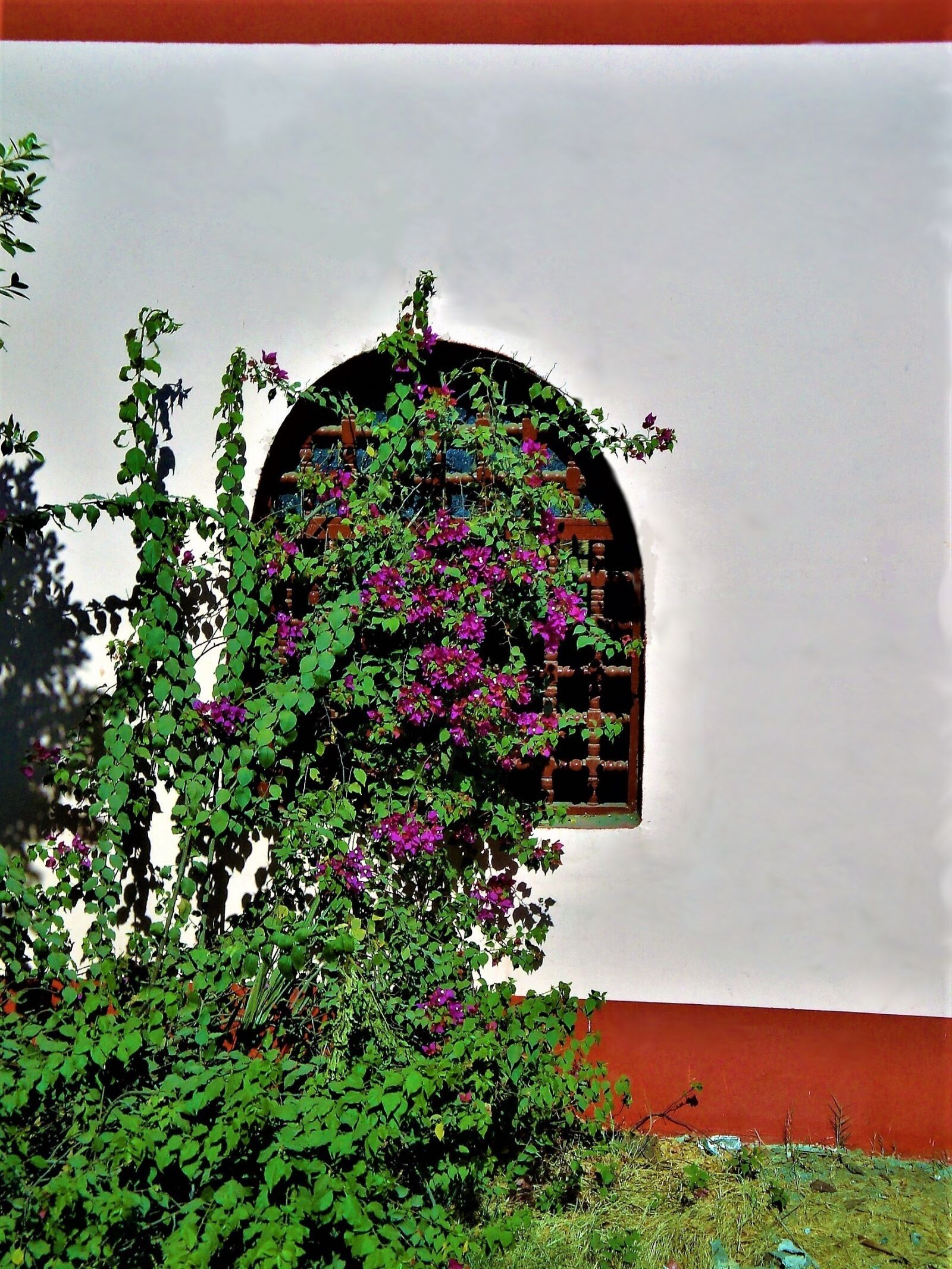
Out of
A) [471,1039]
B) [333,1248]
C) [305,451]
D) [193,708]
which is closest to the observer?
[333,1248]

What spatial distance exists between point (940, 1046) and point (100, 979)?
257 cm

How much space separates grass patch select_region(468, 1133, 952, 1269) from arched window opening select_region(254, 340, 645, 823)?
1.07 metres

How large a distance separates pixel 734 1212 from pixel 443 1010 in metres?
1.02

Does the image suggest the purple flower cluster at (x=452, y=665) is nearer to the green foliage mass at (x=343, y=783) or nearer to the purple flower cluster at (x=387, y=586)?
the green foliage mass at (x=343, y=783)

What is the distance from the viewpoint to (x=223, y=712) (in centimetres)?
301

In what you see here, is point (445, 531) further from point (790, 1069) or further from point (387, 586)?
point (790, 1069)

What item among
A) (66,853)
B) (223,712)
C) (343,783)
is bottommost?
(66,853)

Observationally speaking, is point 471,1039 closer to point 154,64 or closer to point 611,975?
point 611,975

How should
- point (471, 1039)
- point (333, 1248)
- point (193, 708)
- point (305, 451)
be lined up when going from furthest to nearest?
point (305, 451) → point (193, 708) → point (471, 1039) → point (333, 1248)

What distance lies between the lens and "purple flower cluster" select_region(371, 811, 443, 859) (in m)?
3.02

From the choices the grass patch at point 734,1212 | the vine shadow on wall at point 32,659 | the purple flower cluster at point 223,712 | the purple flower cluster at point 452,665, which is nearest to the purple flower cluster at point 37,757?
the vine shadow on wall at point 32,659

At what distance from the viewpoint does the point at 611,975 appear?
3234 millimetres

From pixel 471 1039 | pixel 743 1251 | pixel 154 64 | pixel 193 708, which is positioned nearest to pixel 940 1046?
pixel 743 1251

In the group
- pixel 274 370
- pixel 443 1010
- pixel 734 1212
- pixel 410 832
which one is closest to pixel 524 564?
pixel 410 832
